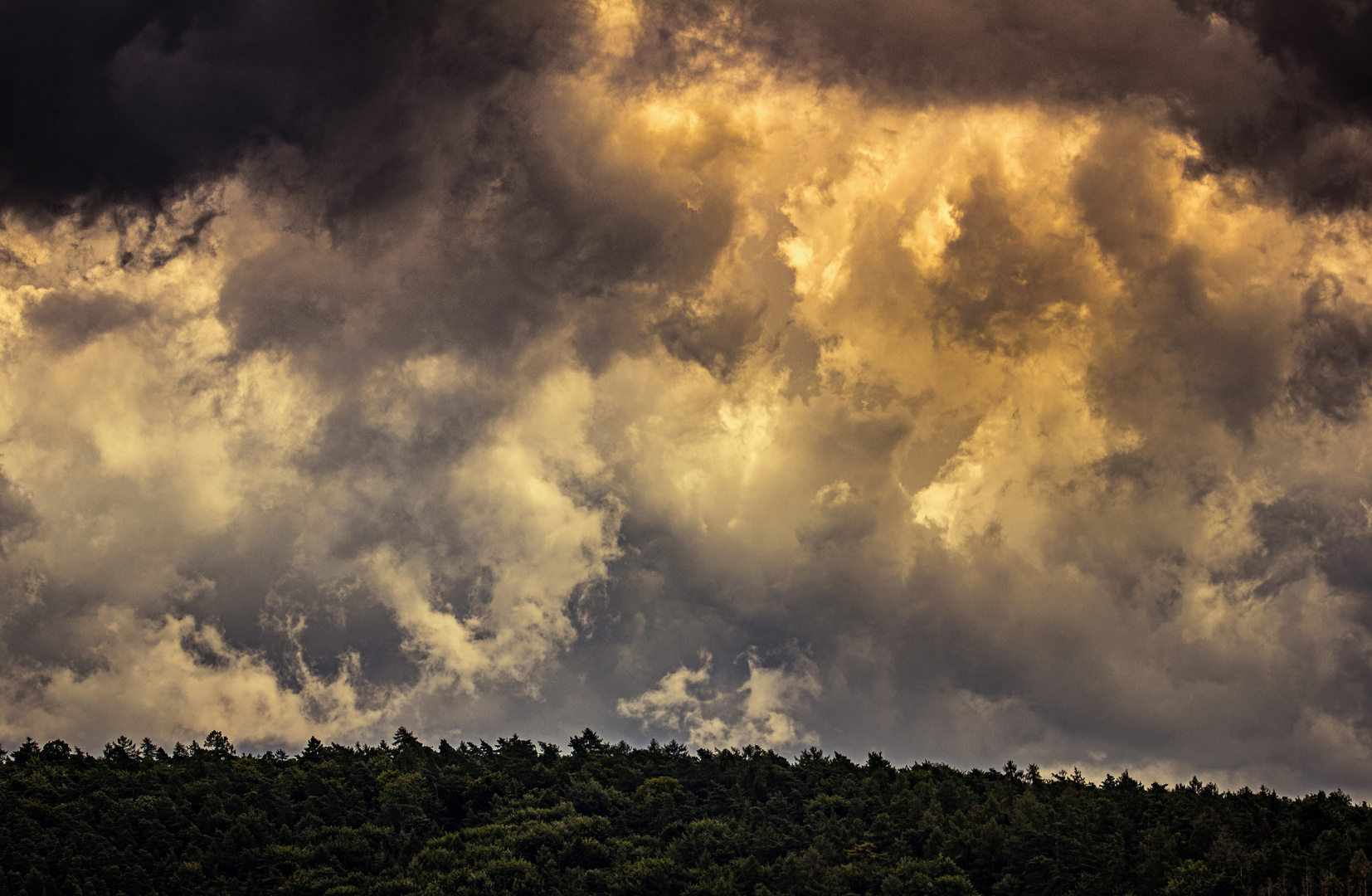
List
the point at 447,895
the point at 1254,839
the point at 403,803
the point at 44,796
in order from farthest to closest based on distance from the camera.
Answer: the point at 403,803 < the point at 44,796 < the point at 447,895 < the point at 1254,839

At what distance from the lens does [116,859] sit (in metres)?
146

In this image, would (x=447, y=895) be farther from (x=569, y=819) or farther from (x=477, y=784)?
(x=477, y=784)

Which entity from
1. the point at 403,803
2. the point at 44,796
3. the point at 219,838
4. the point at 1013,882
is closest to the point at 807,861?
the point at 1013,882

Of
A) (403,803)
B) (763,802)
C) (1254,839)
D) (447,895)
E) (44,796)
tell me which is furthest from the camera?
(763,802)

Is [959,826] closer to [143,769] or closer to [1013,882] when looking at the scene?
[1013,882]

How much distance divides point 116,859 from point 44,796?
87.2 feet

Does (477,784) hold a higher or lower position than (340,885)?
higher

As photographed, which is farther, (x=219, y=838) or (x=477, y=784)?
(x=477, y=784)

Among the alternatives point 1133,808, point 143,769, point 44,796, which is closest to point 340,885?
point 44,796

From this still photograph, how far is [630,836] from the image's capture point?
172 meters

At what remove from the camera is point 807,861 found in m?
152

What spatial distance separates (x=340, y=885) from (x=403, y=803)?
88.0ft

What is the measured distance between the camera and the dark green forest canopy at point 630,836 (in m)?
138

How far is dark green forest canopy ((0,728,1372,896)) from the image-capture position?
13762 cm
